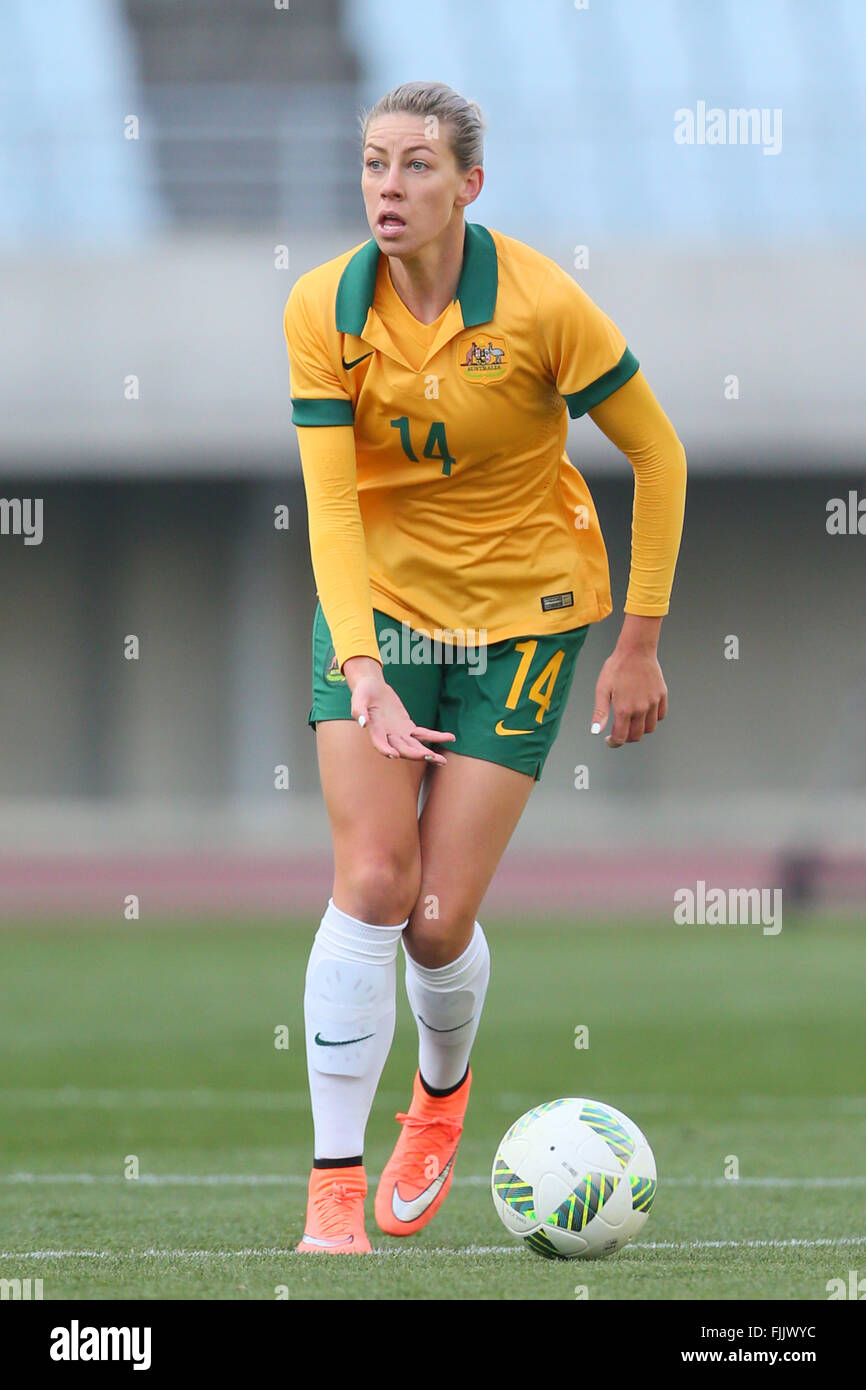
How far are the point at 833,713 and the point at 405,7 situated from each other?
12.2 m

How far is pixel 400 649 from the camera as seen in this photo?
4.22 metres

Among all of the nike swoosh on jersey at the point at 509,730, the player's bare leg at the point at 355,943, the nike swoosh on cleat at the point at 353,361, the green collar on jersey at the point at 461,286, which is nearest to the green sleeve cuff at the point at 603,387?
the green collar on jersey at the point at 461,286

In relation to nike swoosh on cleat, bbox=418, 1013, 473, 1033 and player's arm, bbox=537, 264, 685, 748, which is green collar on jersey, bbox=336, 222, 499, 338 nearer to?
player's arm, bbox=537, 264, 685, 748

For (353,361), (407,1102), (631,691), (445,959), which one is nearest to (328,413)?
(353,361)

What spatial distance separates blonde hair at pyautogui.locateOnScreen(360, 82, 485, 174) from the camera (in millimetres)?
3861

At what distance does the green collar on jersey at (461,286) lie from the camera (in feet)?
13.1

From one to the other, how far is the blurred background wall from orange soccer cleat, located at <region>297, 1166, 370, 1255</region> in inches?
542

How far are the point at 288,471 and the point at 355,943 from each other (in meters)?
18.4

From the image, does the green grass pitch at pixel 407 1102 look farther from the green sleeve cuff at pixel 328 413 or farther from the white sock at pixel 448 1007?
the green sleeve cuff at pixel 328 413

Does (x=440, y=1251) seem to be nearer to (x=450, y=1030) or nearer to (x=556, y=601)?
(x=450, y=1030)

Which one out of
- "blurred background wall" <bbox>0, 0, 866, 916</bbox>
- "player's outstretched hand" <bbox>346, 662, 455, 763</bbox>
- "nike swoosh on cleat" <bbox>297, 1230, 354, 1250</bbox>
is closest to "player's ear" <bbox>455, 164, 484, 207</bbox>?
"player's outstretched hand" <bbox>346, 662, 455, 763</bbox>

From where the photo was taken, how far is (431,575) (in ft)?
14.0

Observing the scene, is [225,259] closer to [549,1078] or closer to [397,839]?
[549,1078]

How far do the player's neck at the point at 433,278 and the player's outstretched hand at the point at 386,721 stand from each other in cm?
80
